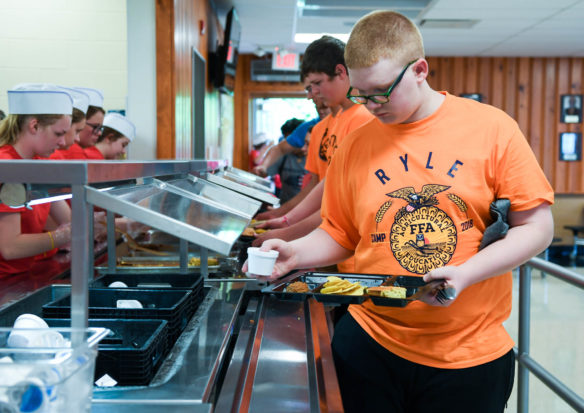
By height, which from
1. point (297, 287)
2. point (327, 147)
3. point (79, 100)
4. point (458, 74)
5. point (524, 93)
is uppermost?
point (458, 74)

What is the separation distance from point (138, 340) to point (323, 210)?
2.34 feet

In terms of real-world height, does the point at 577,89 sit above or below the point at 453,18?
below

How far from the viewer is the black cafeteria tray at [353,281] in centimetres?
127

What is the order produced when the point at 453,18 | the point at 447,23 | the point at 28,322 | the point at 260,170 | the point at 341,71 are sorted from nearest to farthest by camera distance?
the point at 28,322
the point at 341,71
the point at 260,170
the point at 453,18
the point at 447,23

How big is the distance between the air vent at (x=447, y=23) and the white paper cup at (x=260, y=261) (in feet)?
20.0

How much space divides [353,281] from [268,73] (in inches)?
343

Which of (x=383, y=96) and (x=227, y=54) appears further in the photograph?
(x=227, y=54)

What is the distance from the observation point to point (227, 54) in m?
5.93


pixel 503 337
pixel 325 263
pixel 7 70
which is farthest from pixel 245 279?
pixel 7 70

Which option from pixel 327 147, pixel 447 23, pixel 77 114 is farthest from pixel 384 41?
pixel 447 23

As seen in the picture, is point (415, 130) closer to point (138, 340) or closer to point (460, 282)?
point (460, 282)

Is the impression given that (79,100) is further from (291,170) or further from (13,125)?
(291,170)

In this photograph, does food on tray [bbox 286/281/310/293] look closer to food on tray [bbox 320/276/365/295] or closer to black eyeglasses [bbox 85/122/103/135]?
food on tray [bbox 320/276/365/295]

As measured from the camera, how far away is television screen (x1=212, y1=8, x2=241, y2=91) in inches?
225
